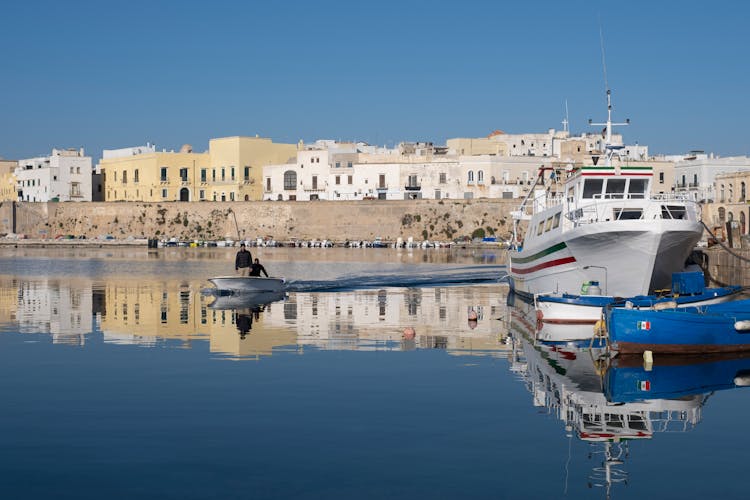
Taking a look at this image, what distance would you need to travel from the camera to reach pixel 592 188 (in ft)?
92.6

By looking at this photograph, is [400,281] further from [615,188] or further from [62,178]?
[62,178]

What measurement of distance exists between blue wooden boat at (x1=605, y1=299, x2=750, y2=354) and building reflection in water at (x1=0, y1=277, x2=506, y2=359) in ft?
8.69

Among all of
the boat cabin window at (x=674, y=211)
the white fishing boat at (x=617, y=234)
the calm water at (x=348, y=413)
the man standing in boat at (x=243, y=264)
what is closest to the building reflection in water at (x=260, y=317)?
the calm water at (x=348, y=413)

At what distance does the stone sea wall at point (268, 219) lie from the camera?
91.4 metres

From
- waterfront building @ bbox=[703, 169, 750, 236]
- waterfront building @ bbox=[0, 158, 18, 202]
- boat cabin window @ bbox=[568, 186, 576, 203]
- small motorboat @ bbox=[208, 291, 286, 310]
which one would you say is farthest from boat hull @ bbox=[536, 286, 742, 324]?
waterfront building @ bbox=[0, 158, 18, 202]

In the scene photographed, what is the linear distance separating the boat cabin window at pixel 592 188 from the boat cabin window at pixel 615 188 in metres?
0.19

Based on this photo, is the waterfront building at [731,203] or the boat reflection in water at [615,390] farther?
→ the waterfront building at [731,203]

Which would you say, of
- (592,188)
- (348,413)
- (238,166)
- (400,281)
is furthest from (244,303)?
(238,166)

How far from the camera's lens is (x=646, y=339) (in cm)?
1895

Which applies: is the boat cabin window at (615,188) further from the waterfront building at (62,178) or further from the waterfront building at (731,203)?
the waterfront building at (62,178)

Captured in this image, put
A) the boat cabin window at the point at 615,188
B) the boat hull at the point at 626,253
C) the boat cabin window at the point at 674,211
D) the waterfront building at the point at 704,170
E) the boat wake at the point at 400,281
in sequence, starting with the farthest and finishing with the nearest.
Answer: the waterfront building at the point at 704,170 → the boat wake at the point at 400,281 → the boat cabin window at the point at 615,188 → the boat cabin window at the point at 674,211 → the boat hull at the point at 626,253

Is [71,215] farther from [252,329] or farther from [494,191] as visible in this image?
[252,329]

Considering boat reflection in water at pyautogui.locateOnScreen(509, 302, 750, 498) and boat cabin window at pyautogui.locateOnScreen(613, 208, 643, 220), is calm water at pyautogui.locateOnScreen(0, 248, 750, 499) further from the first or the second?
boat cabin window at pyautogui.locateOnScreen(613, 208, 643, 220)

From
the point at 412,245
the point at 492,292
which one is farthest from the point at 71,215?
the point at 492,292
